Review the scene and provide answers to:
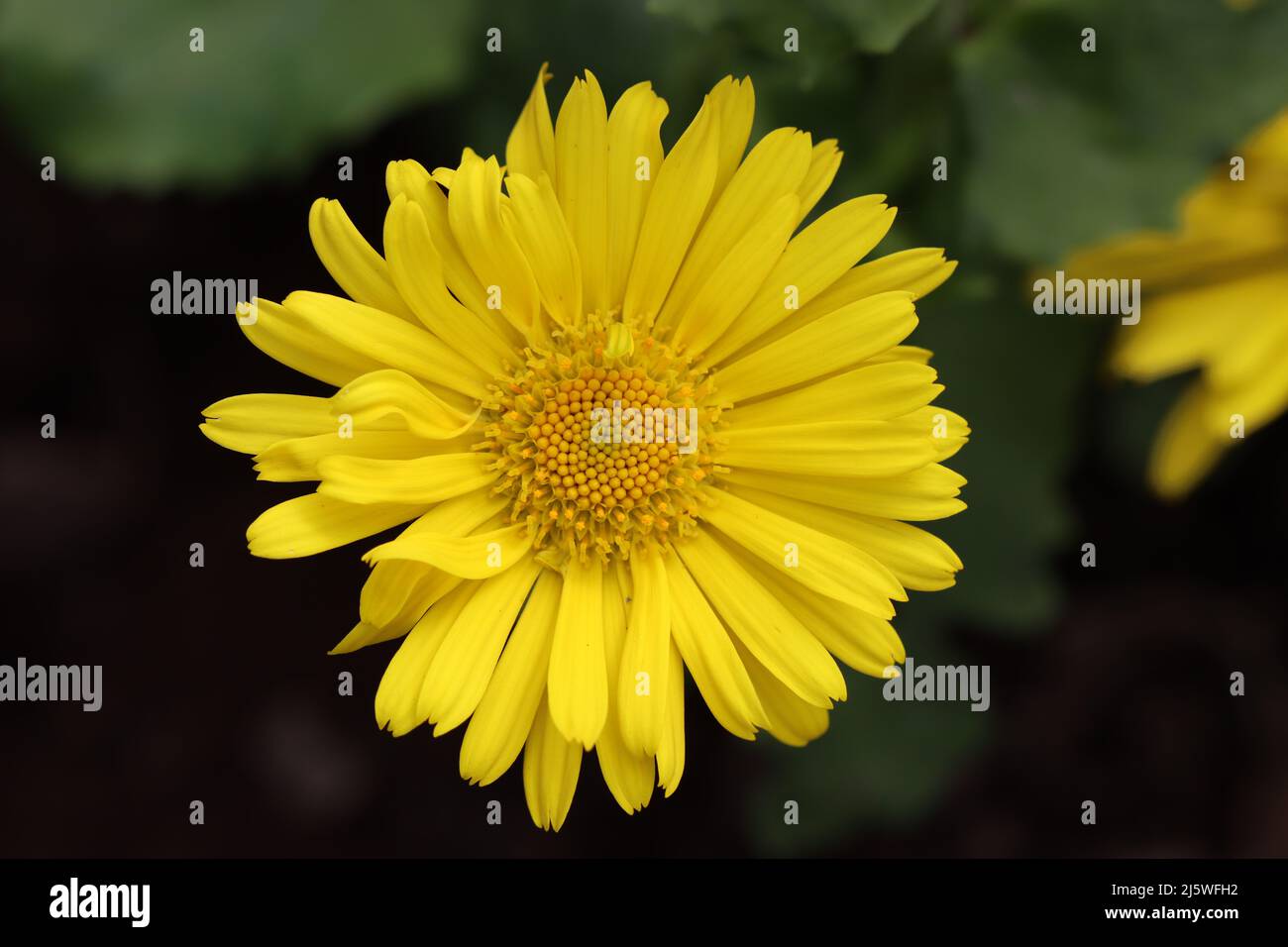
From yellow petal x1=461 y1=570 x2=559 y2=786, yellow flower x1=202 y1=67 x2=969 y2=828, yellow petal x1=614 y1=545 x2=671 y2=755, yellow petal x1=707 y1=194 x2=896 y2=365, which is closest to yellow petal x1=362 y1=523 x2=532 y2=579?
yellow flower x1=202 y1=67 x2=969 y2=828

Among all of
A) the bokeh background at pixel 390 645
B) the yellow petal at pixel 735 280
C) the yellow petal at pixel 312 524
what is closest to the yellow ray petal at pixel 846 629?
the yellow petal at pixel 735 280

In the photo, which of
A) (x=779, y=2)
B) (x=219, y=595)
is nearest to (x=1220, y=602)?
(x=779, y=2)

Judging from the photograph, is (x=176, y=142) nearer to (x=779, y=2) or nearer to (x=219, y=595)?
(x=219, y=595)

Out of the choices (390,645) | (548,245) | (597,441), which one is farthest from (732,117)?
(390,645)

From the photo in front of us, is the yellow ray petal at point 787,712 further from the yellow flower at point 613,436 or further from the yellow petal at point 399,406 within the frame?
the yellow petal at point 399,406

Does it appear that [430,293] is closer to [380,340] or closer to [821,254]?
[380,340]
